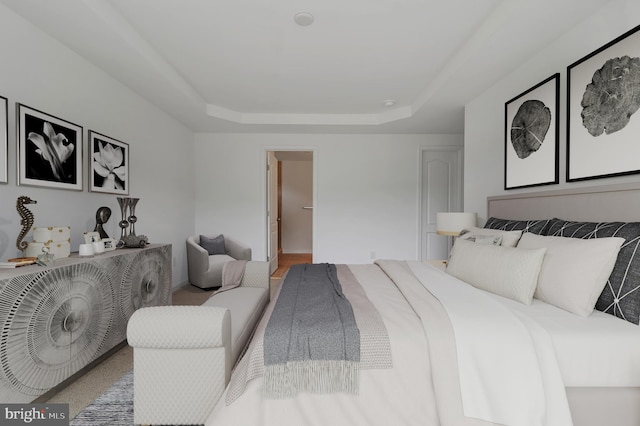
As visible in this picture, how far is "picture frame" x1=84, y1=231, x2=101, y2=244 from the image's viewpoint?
2122mm

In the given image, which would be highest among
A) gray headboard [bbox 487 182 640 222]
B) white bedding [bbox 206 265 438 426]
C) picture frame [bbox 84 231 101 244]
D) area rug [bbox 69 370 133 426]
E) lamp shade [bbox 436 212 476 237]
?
gray headboard [bbox 487 182 640 222]

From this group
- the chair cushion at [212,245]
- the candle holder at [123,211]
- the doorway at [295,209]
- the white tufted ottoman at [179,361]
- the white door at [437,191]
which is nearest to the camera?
the white tufted ottoman at [179,361]

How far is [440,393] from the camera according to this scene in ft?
3.59

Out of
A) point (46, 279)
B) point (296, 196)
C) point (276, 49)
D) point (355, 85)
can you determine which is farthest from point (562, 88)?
point (296, 196)

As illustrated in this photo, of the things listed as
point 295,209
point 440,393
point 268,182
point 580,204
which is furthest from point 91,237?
point 295,209

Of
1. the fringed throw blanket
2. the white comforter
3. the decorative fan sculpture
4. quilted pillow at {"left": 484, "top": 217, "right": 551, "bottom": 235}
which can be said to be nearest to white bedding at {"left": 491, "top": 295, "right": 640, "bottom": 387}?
the white comforter

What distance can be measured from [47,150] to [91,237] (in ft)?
2.27

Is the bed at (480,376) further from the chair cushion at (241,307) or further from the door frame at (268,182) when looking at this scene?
the door frame at (268,182)

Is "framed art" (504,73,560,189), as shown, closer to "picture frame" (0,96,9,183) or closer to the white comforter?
the white comforter

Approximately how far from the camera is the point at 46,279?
1565 mm

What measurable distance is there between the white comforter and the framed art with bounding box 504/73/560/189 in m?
1.59

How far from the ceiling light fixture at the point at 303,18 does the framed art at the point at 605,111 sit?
1868mm

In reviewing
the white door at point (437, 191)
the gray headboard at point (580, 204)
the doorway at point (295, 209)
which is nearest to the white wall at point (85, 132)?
the doorway at point (295, 209)

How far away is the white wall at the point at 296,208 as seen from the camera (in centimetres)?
736
